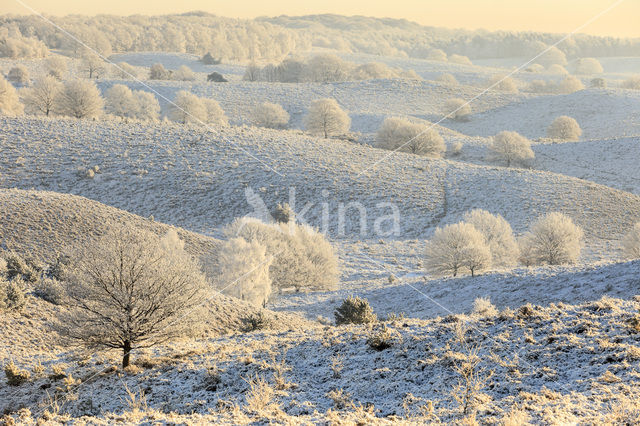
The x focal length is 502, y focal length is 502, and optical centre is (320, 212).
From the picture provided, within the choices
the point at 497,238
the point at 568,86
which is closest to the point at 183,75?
the point at 568,86

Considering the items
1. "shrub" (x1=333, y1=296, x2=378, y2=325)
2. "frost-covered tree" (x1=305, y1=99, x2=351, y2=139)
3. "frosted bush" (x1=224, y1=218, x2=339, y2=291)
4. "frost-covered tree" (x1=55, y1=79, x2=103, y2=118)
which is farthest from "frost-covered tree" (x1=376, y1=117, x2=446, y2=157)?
"shrub" (x1=333, y1=296, x2=378, y2=325)

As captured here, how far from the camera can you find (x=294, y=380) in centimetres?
1068

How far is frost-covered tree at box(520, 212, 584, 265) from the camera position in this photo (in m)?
31.5

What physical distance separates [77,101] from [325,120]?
3435cm

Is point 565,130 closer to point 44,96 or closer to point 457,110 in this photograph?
point 457,110

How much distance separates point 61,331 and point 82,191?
38.9m

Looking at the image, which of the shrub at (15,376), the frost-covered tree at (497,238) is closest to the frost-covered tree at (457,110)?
the frost-covered tree at (497,238)

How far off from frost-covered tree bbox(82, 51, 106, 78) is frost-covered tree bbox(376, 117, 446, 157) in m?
73.9

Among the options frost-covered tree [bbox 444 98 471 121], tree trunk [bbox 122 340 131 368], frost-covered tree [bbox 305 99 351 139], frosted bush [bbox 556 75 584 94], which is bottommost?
tree trunk [bbox 122 340 131 368]

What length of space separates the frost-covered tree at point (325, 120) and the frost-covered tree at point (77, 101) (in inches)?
1201

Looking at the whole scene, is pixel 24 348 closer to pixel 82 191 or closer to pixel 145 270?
pixel 145 270

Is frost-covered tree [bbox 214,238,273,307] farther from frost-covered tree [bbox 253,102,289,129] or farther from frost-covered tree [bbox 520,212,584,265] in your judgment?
frost-covered tree [bbox 253,102,289,129]

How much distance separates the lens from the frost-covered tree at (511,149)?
65.3 m

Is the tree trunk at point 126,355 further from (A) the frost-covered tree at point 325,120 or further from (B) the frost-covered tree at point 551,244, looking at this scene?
(A) the frost-covered tree at point 325,120
